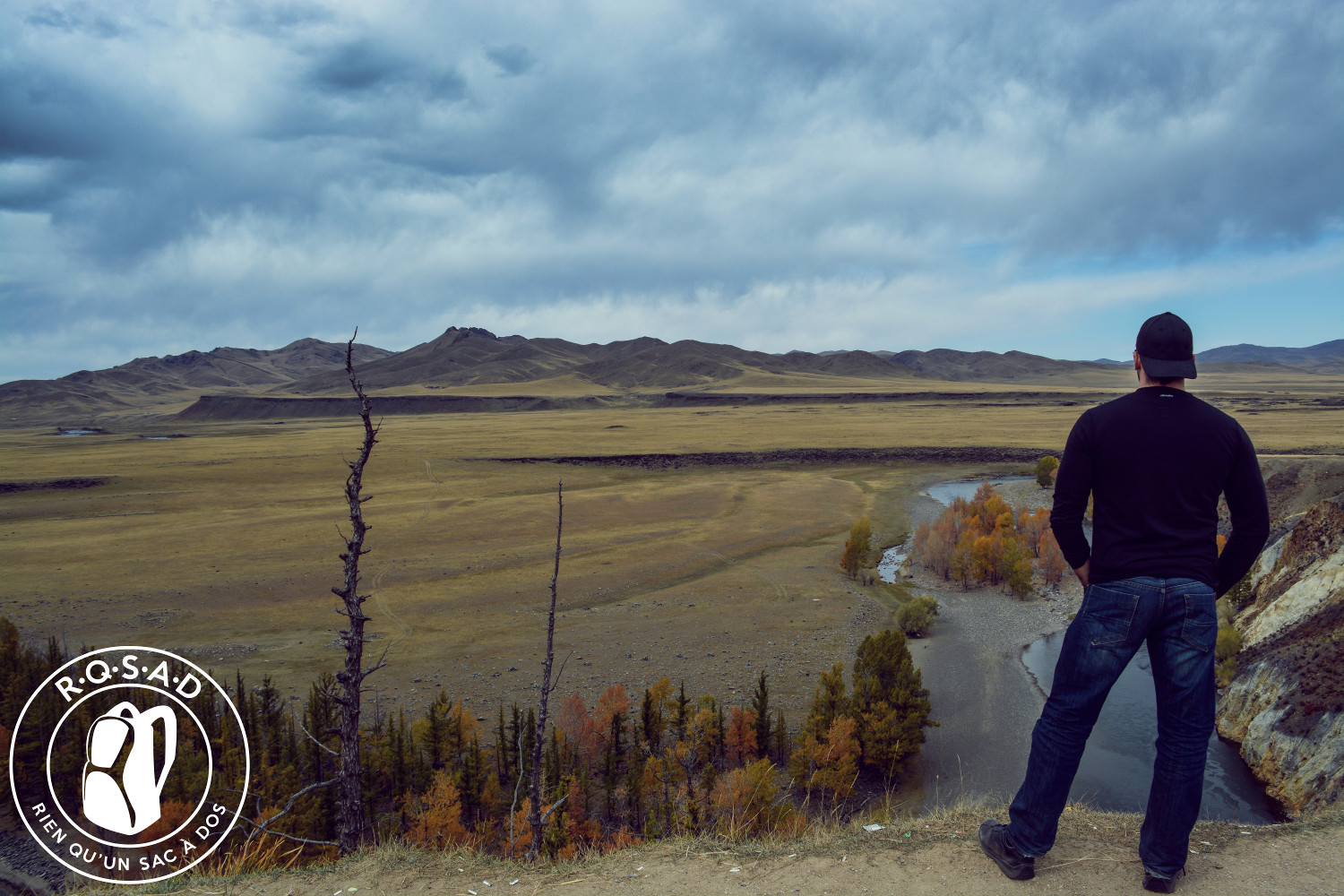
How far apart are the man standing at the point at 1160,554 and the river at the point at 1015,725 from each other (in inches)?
336

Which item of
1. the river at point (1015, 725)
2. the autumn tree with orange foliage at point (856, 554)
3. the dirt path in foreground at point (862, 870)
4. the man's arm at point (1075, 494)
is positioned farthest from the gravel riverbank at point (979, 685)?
the man's arm at point (1075, 494)

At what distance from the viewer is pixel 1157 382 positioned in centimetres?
422

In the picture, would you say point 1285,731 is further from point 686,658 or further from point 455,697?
point 455,697

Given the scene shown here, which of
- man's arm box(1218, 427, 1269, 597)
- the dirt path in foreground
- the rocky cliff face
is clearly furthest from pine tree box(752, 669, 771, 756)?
man's arm box(1218, 427, 1269, 597)

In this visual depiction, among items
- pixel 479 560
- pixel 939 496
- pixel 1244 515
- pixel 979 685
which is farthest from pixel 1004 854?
pixel 939 496

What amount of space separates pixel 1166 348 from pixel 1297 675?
16.7 meters

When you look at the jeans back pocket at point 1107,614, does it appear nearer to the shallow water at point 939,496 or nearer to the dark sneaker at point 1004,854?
the dark sneaker at point 1004,854

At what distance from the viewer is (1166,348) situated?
420 centimetres

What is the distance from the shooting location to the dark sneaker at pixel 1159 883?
14.0 feet

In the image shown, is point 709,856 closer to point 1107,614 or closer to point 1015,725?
point 1107,614

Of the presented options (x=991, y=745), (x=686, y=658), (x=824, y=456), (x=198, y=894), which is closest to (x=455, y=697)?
(x=686, y=658)

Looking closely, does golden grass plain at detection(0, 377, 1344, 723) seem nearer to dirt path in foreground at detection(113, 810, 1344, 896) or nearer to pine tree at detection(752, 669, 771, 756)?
pine tree at detection(752, 669, 771, 756)

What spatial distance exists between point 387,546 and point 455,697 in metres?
22.2

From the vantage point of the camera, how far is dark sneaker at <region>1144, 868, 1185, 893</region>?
14.0 ft
